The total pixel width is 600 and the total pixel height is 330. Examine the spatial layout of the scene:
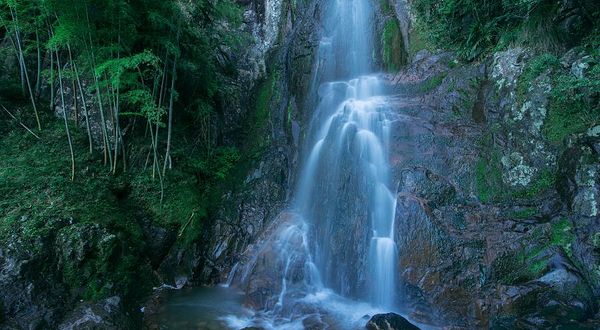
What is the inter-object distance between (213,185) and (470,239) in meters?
7.06

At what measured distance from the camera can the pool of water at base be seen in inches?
248

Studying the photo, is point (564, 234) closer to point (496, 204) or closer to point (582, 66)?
point (496, 204)

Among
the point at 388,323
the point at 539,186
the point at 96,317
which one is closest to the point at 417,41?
the point at 539,186

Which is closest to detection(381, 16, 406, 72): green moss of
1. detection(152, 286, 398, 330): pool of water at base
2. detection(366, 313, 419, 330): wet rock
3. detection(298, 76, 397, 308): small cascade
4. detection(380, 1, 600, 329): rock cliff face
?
detection(298, 76, 397, 308): small cascade

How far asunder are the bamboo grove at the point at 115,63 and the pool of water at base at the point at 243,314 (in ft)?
10.9

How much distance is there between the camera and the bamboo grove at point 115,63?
715 centimetres

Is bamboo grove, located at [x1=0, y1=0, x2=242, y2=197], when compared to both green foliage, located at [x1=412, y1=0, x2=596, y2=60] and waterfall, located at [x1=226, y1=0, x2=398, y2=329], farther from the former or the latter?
green foliage, located at [x1=412, y1=0, x2=596, y2=60]

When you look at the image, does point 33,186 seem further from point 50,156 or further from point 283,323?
point 283,323

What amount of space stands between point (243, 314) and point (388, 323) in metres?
2.94

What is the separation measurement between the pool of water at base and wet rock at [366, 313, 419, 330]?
298mm

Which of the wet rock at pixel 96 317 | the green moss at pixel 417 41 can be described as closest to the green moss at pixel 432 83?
the green moss at pixel 417 41

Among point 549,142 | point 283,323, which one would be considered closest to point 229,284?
point 283,323

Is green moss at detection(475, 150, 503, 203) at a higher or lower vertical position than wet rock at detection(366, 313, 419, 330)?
higher

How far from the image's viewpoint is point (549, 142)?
7098mm
